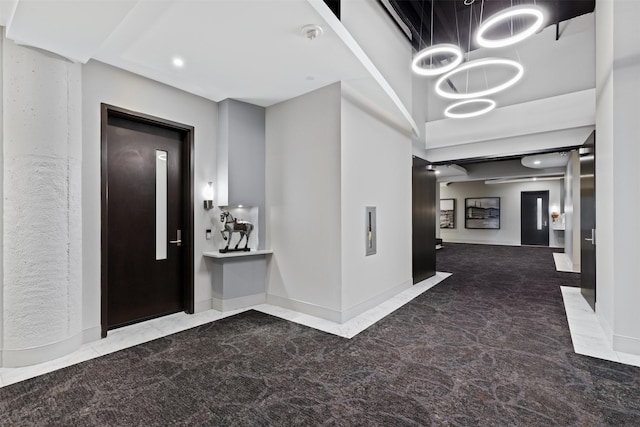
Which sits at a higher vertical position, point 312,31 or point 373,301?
point 312,31

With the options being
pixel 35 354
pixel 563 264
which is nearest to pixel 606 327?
pixel 35 354

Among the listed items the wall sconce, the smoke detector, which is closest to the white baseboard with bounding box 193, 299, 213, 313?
the wall sconce

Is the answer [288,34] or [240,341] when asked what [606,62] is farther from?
[240,341]

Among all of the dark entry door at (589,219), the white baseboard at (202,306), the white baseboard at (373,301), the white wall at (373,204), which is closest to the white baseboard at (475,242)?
the dark entry door at (589,219)

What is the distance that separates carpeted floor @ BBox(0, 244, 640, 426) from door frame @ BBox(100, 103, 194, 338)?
724 mm

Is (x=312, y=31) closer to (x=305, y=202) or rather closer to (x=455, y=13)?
(x=305, y=202)

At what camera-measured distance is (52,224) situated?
3045 mm

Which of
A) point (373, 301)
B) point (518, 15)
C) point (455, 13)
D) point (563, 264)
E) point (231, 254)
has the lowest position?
point (563, 264)

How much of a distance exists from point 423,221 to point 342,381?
15.6 feet

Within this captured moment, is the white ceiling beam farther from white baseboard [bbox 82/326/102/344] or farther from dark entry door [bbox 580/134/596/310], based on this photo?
dark entry door [bbox 580/134/596/310]

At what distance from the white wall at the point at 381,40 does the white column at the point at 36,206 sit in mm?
3159

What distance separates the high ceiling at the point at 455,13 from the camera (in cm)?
542

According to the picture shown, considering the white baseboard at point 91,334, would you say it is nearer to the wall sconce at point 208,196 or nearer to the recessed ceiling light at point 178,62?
the wall sconce at point 208,196

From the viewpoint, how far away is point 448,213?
16.3 m
